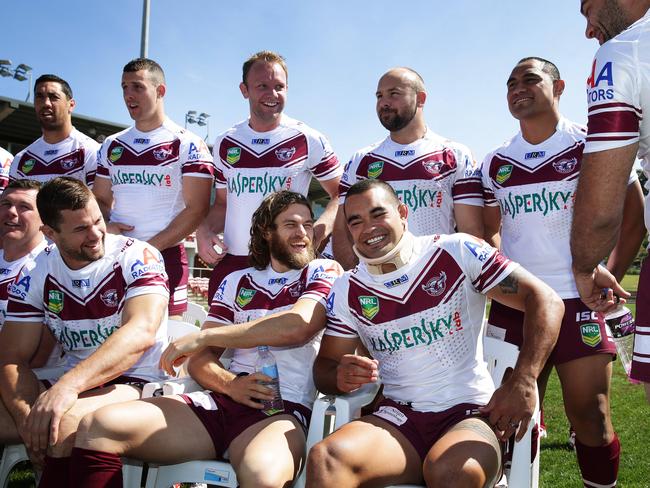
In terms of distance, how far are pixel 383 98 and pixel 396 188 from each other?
0.67 meters

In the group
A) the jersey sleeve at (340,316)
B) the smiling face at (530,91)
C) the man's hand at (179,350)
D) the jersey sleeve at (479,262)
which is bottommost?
the man's hand at (179,350)

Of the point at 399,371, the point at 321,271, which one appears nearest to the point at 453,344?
the point at 399,371

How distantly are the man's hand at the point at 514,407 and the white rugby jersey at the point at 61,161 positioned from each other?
387cm

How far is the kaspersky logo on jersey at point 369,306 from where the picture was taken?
2865mm

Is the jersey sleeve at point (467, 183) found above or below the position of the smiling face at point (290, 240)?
above

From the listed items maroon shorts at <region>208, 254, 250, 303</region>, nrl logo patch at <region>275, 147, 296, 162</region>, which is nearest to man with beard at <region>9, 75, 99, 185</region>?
maroon shorts at <region>208, 254, 250, 303</region>

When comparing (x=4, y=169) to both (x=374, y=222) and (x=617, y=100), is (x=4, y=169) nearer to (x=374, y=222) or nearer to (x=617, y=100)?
(x=374, y=222)

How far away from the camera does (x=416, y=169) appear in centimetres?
408

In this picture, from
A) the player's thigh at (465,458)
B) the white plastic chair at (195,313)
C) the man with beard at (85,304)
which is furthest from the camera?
the white plastic chair at (195,313)

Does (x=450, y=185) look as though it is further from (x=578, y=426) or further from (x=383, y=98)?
(x=578, y=426)

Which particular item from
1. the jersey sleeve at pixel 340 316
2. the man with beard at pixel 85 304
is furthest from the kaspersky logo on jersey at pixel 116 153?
the jersey sleeve at pixel 340 316

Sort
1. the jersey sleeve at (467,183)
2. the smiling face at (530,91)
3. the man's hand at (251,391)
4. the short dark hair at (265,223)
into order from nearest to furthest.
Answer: the man's hand at (251,391), the short dark hair at (265,223), the smiling face at (530,91), the jersey sleeve at (467,183)

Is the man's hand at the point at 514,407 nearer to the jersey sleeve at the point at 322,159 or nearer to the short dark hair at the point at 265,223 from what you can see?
the short dark hair at the point at 265,223

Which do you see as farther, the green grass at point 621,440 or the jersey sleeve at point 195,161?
the jersey sleeve at point 195,161
